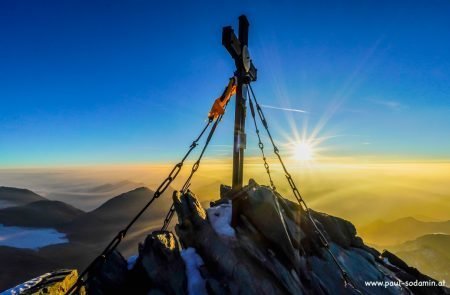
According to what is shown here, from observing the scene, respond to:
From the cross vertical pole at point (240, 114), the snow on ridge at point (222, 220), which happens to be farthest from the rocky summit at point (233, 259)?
the cross vertical pole at point (240, 114)

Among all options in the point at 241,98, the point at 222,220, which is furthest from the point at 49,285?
the point at 241,98

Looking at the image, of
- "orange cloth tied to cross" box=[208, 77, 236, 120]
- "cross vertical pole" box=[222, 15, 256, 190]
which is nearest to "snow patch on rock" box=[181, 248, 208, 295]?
"cross vertical pole" box=[222, 15, 256, 190]

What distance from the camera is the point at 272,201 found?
13.2 metres

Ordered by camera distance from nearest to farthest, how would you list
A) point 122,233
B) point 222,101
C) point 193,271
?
point 122,233 < point 222,101 < point 193,271

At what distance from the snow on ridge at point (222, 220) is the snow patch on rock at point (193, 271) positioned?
4.58ft

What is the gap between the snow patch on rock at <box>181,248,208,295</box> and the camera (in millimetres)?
10904

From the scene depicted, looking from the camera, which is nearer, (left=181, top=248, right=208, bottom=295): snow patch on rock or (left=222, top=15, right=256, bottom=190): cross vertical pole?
(left=181, top=248, right=208, bottom=295): snow patch on rock

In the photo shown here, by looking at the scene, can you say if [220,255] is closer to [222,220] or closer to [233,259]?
[233,259]

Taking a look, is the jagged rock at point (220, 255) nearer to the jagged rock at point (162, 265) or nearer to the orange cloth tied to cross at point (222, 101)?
the jagged rock at point (162, 265)

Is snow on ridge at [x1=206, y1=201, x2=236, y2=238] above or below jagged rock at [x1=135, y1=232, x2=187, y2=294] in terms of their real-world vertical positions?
above

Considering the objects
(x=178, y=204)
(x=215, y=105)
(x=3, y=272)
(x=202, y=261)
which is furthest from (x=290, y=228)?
(x=3, y=272)

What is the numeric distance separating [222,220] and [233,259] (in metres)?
2.07

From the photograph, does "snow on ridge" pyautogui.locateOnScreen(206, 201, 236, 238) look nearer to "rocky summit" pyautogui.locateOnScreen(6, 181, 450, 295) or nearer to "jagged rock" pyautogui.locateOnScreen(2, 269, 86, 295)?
"rocky summit" pyautogui.locateOnScreen(6, 181, 450, 295)

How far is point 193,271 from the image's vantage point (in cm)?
1168
